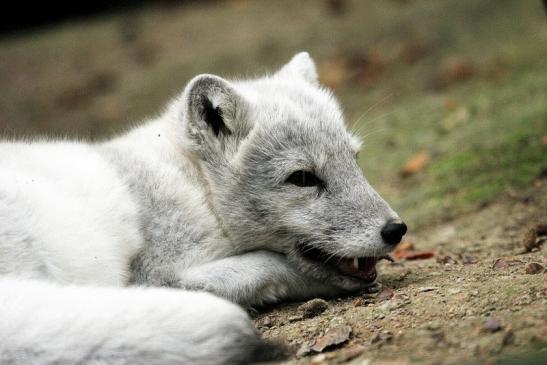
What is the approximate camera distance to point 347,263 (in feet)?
11.7

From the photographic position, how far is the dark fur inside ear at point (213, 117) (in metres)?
3.76

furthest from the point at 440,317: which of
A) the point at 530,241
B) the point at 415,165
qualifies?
the point at 415,165

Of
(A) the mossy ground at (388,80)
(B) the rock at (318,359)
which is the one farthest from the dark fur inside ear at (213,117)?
(B) the rock at (318,359)

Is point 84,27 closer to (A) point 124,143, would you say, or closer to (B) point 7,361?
(A) point 124,143

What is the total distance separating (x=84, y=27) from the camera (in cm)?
1243

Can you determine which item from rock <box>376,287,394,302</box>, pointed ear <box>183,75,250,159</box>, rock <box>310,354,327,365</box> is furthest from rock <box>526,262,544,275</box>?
pointed ear <box>183,75,250,159</box>

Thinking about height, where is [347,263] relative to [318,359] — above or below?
above

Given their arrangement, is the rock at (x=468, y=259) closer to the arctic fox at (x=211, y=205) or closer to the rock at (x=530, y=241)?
the rock at (x=530, y=241)

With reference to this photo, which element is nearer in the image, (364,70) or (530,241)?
(530,241)

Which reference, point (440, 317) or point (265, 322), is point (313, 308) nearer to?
point (265, 322)

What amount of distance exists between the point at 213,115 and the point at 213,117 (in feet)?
0.04

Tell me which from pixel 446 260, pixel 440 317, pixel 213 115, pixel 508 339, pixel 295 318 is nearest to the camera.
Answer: pixel 508 339

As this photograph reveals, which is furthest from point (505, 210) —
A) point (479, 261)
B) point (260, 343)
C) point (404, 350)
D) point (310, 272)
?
point (260, 343)

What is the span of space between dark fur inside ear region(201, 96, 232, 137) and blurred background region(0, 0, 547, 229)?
134 centimetres
